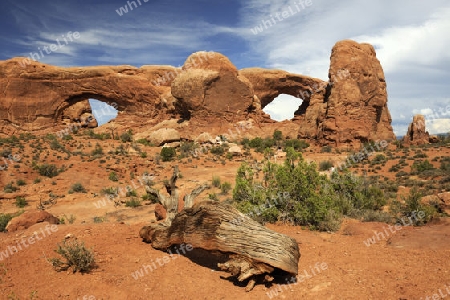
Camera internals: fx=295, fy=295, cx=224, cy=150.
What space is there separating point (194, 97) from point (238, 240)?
2811 centimetres

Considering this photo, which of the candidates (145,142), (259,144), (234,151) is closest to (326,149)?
(259,144)

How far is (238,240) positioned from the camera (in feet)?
14.6

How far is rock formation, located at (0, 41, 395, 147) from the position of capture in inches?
1112

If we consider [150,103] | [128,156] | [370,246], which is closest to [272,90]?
[150,103]

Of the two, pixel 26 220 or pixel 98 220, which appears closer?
pixel 26 220

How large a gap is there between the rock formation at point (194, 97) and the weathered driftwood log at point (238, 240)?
82.9 feet

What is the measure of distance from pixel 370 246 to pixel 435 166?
54.4 ft

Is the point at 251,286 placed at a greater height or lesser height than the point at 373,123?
lesser

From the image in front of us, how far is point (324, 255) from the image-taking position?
528 centimetres

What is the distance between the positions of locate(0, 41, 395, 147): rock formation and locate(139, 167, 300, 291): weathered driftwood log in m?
25.3

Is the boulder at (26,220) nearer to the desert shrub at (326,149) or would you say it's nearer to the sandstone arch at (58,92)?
the desert shrub at (326,149)

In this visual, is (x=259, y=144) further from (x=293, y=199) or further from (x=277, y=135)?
(x=293, y=199)

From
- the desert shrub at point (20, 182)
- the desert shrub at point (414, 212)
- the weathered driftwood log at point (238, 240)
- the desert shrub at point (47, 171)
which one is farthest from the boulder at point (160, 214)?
the desert shrub at point (47, 171)

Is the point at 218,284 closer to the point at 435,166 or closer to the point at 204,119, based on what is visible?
the point at 435,166
